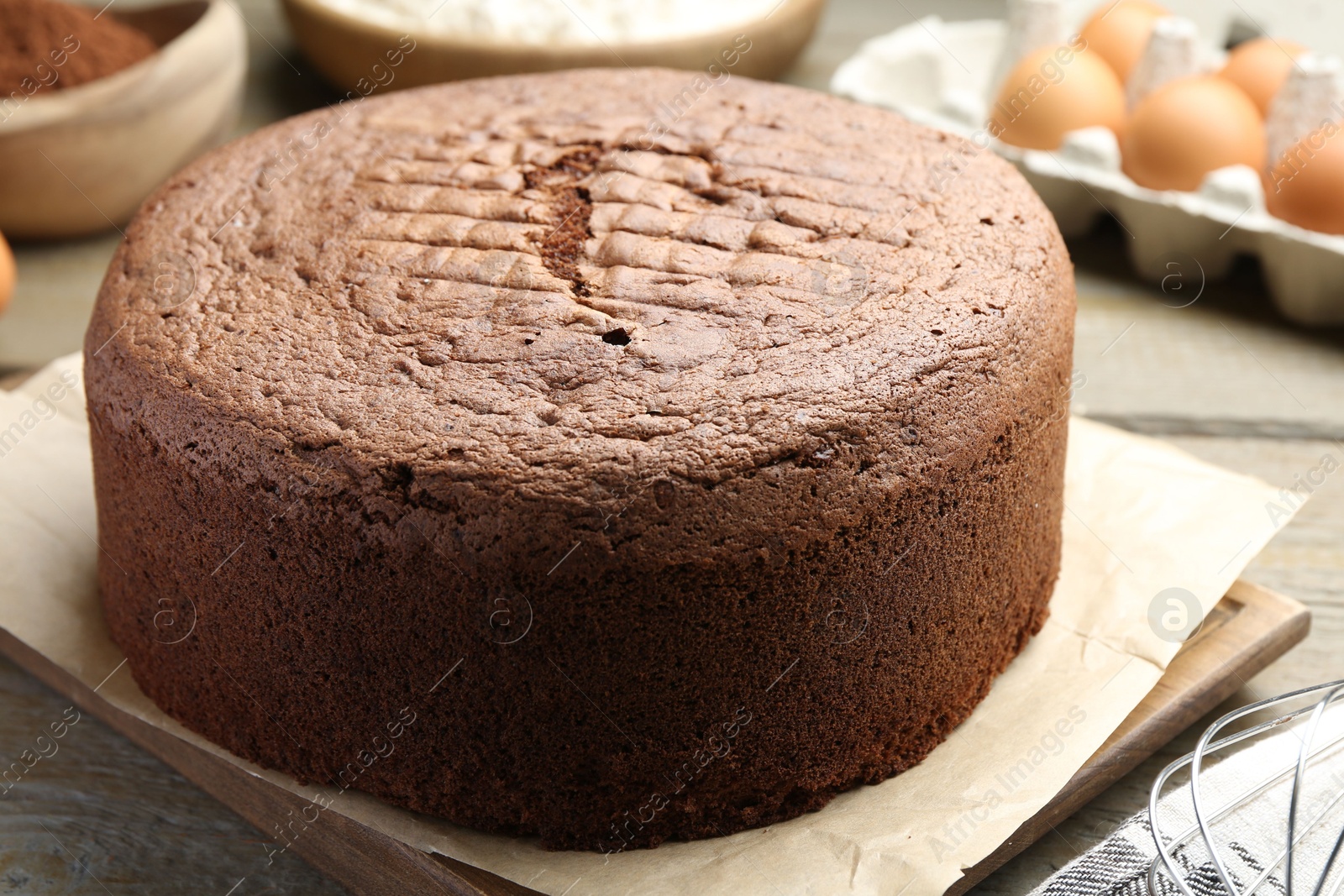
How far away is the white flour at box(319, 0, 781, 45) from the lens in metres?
2.24

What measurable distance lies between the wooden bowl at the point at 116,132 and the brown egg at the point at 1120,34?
148cm

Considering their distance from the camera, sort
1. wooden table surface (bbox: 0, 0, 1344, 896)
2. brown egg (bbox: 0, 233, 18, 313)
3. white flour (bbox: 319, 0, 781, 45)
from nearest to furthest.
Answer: wooden table surface (bbox: 0, 0, 1344, 896) < brown egg (bbox: 0, 233, 18, 313) < white flour (bbox: 319, 0, 781, 45)

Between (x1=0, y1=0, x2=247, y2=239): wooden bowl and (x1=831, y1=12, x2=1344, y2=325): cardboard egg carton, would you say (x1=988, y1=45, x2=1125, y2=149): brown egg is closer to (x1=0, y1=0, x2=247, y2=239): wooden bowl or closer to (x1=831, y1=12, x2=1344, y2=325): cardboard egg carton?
(x1=831, y1=12, x2=1344, y2=325): cardboard egg carton

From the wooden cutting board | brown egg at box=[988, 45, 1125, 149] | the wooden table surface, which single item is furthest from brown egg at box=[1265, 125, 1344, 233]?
the wooden cutting board

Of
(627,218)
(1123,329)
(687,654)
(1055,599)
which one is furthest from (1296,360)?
(687,654)

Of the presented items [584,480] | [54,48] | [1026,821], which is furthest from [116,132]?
[1026,821]

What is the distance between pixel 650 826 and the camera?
1054 mm

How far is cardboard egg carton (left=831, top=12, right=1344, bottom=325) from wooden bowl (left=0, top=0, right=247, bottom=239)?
1.05 m

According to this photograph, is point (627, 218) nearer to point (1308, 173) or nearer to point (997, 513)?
point (997, 513)

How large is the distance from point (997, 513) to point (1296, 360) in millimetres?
1023

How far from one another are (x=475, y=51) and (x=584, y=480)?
1457mm

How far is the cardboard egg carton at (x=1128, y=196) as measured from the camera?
1.91 m

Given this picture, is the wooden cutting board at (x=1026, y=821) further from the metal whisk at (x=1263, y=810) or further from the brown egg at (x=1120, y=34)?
the brown egg at (x=1120, y=34)

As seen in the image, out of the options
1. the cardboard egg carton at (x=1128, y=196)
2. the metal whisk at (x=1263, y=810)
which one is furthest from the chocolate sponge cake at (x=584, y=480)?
the cardboard egg carton at (x=1128, y=196)
